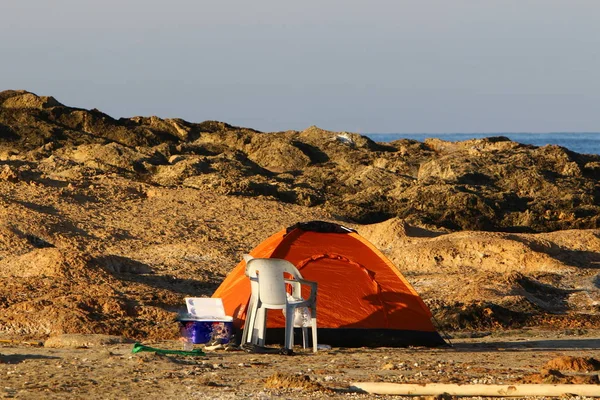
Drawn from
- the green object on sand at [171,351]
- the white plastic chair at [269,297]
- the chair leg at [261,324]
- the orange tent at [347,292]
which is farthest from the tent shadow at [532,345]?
the green object on sand at [171,351]

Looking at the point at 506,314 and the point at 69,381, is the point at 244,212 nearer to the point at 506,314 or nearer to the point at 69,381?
the point at 506,314

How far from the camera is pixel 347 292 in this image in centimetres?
1191

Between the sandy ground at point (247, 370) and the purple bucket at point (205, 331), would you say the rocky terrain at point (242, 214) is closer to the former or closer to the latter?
the purple bucket at point (205, 331)

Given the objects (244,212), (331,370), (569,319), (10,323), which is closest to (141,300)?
(10,323)

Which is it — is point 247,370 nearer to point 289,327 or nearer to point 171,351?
point 171,351

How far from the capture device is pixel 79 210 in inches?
754

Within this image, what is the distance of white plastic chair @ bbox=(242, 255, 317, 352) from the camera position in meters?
10.3

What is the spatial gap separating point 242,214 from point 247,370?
11.4 metres

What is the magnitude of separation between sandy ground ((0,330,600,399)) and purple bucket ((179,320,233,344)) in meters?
0.27

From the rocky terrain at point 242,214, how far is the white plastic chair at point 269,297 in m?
1.85

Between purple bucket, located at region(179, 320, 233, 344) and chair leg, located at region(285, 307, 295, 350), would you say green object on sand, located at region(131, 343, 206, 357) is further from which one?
chair leg, located at region(285, 307, 295, 350)

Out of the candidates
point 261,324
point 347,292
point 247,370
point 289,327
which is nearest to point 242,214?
point 347,292

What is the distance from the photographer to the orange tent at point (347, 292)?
38.4ft

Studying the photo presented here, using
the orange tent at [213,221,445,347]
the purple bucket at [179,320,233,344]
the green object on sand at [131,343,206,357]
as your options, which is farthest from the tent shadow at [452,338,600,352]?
the green object on sand at [131,343,206,357]
